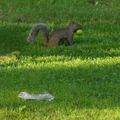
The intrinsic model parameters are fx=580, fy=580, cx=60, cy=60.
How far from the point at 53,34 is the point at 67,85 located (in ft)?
17.4

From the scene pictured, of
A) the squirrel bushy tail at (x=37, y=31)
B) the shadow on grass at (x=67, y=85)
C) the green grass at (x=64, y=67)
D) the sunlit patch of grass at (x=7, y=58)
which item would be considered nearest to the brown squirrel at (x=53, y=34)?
the squirrel bushy tail at (x=37, y=31)

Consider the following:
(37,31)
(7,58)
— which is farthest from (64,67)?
(37,31)

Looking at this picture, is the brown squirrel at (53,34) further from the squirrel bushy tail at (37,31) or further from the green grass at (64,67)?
the green grass at (64,67)

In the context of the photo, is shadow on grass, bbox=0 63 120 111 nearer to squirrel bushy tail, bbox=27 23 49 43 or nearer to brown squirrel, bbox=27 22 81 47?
brown squirrel, bbox=27 22 81 47

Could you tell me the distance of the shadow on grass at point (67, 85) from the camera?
964 centimetres

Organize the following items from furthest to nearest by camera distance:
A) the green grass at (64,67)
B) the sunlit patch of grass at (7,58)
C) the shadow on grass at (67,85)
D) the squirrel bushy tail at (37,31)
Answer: the squirrel bushy tail at (37,31) → the sunlit patch of grass at (7,58) → the shadow on grass at (67,85) → the green grass at (64,67)

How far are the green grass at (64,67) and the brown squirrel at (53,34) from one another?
9.3 inches

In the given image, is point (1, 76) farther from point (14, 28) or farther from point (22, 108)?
point (14, 28)

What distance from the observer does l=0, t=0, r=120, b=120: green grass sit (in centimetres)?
923

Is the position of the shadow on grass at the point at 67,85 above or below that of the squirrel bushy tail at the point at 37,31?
above

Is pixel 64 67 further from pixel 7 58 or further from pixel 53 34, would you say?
pixel 53 34

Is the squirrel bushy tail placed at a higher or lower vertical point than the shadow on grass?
lower

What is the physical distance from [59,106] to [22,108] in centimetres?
64

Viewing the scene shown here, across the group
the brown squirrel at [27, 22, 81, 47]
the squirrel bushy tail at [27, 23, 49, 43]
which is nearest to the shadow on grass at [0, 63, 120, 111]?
the brown squirrel at [27, 22, 81, 47]
